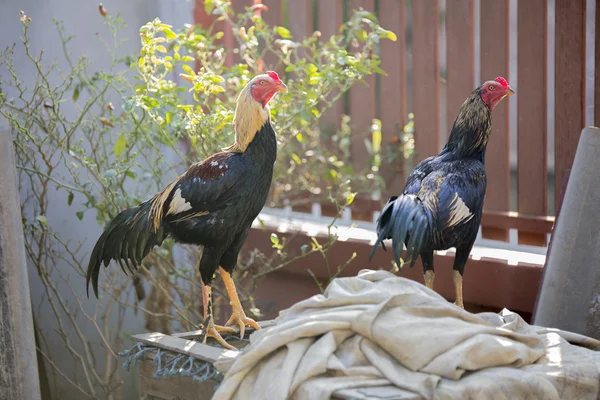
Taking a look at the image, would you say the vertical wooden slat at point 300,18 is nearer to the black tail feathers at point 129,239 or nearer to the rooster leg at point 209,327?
the black tail feathers at point 129,239

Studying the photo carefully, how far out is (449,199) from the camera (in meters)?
3.42

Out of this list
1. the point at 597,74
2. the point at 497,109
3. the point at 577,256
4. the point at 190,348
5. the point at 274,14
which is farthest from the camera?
the point at 274,14

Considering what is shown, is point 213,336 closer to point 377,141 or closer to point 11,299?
point 11,299

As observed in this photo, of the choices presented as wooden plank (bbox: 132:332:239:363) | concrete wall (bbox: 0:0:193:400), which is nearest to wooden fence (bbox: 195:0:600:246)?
concrete wall (bbox: 0:0:193:400)

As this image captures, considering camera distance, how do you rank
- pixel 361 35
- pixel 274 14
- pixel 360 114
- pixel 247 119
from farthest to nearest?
pixel 274 14 → pixel 360 114 → pixel 361 35 → pixel 247 119

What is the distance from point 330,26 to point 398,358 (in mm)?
3574

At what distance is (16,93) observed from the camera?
5.10 metres

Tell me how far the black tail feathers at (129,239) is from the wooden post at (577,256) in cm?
180

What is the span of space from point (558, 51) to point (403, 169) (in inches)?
57.0

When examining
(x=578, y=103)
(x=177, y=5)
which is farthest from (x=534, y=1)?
(x=177, y=5)

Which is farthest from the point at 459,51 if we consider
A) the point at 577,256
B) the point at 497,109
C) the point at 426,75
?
the point at 577,256

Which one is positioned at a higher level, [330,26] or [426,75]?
[330,26]

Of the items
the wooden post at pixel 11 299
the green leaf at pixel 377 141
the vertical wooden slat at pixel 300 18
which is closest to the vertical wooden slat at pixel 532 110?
the green leaf at pixel 377 141

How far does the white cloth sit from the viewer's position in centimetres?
253
